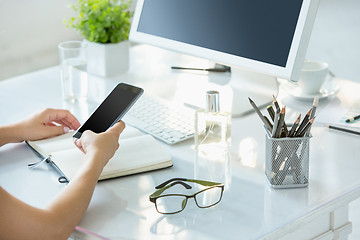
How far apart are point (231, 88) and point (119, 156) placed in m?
0.49

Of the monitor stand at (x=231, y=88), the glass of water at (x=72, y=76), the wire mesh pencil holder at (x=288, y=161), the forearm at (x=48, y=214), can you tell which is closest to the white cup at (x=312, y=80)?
the monitor stand at (x=231, y=88)

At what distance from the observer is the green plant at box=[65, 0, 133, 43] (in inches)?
66.5

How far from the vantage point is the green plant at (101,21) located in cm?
169

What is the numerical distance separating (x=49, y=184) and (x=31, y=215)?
209 mm

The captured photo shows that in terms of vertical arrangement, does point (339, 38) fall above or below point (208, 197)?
below

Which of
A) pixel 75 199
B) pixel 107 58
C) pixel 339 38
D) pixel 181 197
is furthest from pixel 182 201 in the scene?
pixel 339 38

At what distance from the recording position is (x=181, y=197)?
3.46 feet

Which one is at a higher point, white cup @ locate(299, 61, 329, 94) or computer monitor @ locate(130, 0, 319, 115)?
computer monitor @ locate(130, 0, 319, 115)

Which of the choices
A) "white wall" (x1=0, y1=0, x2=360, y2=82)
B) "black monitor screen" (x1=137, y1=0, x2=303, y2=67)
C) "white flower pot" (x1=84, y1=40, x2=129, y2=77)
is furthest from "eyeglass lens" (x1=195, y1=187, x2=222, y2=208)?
"white wall" (x1=0, y1=0, x2=360, y2=82)

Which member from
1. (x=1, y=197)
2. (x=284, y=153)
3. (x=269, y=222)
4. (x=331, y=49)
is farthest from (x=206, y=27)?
(x=331, y=49)

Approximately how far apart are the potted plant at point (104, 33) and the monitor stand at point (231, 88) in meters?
0.22

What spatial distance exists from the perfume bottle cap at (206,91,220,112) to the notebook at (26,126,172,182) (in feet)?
0.45

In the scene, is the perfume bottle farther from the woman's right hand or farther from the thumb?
the thumb

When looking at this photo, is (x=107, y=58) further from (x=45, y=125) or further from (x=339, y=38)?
A: (x=339, y=38)
